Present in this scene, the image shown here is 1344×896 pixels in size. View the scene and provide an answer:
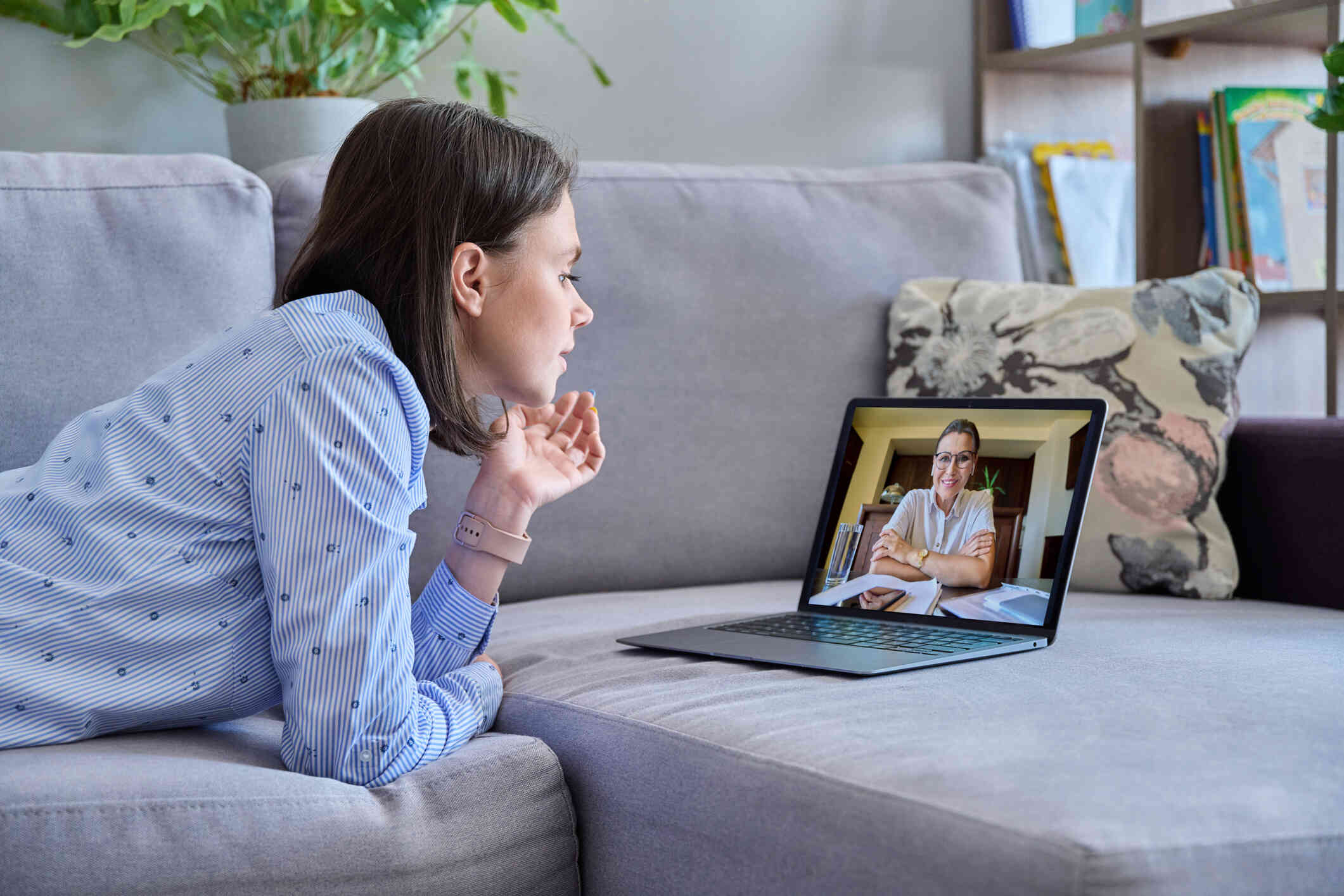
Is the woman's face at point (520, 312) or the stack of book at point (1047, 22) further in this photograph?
the stack of book at point (1047, 22)

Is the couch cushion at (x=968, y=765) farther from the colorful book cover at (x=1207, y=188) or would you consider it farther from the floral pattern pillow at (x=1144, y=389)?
the colorful book cover at (x=1207, y=188)

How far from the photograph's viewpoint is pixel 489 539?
3.60 ft

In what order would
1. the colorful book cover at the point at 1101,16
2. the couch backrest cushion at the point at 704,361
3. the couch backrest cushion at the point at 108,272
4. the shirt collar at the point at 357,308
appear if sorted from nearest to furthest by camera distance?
the shirt collar at the point at 357,308 < the couch backrest cushion at the point at 108,272 < the couch backrest cushion at the point at 704,361 < the colorful book cover at the point at 1101,16

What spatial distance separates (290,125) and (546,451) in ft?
2.12

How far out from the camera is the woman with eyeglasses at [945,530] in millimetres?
1111

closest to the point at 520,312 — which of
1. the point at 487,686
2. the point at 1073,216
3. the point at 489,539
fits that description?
the point at 489,539

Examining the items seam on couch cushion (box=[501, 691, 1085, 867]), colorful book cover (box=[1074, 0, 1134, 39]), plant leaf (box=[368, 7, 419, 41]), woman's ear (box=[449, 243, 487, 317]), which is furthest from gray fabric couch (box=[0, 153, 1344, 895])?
colorful book cover (box=[1074, 0, 1134, 39])

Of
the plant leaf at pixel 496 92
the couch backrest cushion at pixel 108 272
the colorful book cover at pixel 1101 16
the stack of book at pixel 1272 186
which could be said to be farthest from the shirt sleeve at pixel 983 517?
the colorful book cover at pixel 1101 16

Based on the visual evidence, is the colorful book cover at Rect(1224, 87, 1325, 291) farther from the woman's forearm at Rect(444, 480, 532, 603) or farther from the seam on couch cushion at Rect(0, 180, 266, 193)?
the seam on couch cushion at Rect(0, 180, 266, 193)

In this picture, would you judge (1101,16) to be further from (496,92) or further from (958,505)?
(958,505)

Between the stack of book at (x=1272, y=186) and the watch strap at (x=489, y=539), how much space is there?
134cm

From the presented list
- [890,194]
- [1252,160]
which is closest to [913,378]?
[890,194]

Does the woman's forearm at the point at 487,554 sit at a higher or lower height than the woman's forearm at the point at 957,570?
higher

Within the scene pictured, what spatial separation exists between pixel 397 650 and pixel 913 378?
0.87 m
